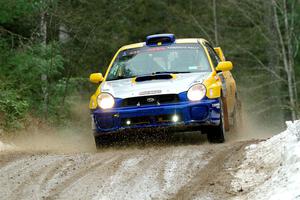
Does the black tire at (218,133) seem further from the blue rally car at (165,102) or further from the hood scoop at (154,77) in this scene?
the hood scoop at (154,77)

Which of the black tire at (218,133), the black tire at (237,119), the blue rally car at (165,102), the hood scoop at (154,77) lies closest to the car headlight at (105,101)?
the blue rally car at (165,102)

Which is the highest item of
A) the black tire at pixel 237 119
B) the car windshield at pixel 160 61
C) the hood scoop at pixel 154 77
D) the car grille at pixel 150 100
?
the car windshield at pixel 160 61

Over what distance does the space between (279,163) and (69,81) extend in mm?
12293

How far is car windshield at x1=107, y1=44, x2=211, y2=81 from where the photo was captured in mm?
11906

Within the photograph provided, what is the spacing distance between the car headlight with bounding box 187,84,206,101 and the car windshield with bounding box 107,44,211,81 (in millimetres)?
959

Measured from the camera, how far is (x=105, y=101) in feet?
35.8

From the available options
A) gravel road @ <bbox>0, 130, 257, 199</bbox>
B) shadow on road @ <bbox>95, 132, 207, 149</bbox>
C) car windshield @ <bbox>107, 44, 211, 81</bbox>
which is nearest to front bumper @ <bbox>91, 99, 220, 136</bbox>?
shadow on road @ <bbox>95, 132, 207, 149</bbox>

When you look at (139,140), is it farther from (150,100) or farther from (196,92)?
(196,92)

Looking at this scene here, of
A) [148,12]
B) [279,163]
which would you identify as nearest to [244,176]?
[279,163]

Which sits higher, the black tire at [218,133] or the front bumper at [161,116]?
the front bumper at [161,116]

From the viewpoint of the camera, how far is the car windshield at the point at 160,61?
11.9m

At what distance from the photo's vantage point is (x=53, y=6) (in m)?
19.0

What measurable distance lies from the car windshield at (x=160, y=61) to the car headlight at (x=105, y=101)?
1046mm

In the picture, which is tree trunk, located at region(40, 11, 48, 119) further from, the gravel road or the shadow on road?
the gravel road
